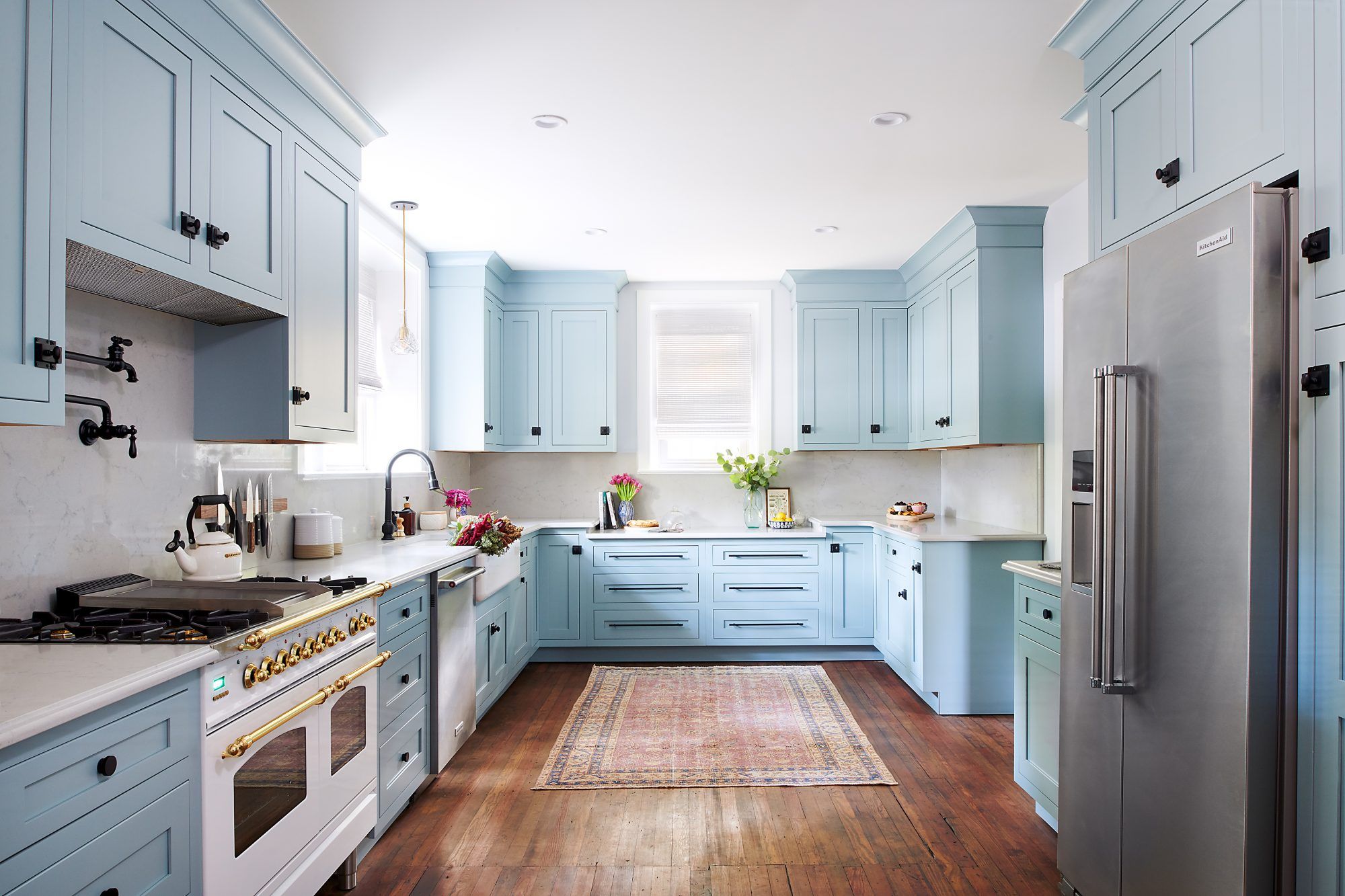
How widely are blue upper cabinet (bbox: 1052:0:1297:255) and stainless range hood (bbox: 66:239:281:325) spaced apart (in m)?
2.47

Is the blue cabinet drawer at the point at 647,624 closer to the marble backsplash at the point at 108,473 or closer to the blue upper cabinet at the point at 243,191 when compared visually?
the marble backsplash at the point at 108,473

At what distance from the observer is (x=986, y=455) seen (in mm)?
4730

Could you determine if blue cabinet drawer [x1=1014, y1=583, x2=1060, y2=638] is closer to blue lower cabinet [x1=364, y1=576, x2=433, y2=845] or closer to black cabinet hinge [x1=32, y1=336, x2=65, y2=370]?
blue lower cabinet [x1=364, y1=576, x2=433, y2=845]

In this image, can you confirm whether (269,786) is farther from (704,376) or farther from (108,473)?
(704,376)

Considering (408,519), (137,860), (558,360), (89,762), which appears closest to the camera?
(89,762)

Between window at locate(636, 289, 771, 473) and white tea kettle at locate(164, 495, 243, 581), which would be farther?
window at locate(636, 289, 771, 473)

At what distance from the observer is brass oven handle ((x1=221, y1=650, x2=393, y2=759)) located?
1.75 m

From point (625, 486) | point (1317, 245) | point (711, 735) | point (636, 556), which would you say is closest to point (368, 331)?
point (625, 486)

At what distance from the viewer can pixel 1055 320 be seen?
4.00 metres

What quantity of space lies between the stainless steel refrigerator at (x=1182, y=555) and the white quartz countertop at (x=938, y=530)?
1.81 meters

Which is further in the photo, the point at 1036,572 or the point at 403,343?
the point at 403,343

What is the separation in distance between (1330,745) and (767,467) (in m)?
4.13

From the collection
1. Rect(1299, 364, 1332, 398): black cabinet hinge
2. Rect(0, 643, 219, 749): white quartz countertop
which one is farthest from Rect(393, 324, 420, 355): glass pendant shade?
Rect(1299, 364, 1332, 398): black cabinet hinge

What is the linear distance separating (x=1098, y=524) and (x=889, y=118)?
1.72 meters
